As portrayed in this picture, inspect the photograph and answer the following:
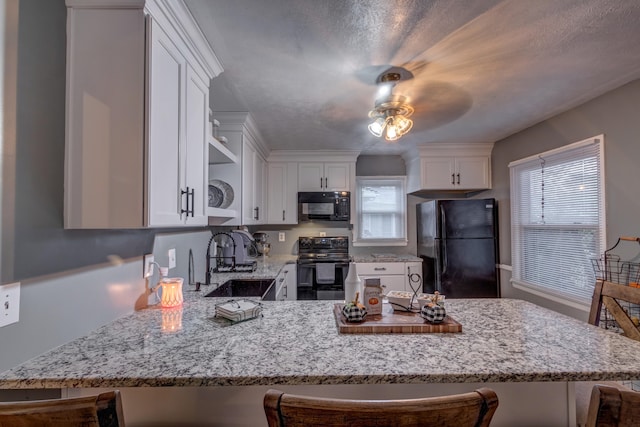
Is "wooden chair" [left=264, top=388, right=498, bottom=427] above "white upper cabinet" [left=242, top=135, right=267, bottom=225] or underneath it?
underneath

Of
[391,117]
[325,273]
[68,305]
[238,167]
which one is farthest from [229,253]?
[391,117]

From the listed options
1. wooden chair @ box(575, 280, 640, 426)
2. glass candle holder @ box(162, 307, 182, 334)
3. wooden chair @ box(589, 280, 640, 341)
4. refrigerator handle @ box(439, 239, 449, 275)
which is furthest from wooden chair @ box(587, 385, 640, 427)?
refrigerator handle @ box(439, 239, 449, 275)

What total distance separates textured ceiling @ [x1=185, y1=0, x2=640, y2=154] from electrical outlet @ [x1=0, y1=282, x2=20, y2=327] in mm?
1254

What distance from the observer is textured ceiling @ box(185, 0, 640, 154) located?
1316mm

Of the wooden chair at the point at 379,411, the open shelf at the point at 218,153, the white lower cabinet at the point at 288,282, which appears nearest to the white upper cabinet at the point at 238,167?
the open shelf at the point at 218,153

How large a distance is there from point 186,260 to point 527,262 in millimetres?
3322

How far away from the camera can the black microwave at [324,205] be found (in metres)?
3.79

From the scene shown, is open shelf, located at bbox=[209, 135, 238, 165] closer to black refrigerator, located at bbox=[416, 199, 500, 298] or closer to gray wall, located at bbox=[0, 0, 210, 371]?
gray wall, located at bbox=[0, 0, 210, 371]

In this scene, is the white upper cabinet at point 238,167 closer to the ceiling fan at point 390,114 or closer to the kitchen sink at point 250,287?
the kitchen sink at point 250,287

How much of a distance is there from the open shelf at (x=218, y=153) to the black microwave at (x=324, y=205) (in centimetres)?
142

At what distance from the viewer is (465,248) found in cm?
336

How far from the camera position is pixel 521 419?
1.05 metres

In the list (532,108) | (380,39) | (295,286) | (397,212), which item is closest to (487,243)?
(397,212)

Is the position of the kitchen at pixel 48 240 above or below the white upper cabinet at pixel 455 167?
below
